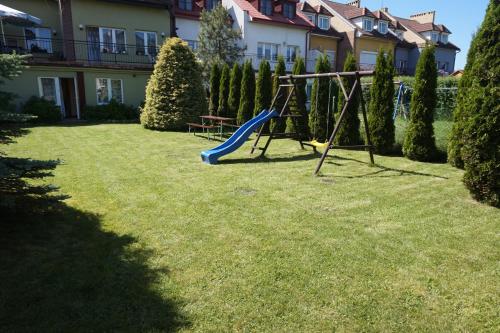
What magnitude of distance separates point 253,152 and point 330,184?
383cm

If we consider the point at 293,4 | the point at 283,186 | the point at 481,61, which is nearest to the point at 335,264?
the point at 283,186

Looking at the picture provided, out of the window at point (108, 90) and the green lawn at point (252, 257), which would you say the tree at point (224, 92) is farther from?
the green lawn at point (252, 257)

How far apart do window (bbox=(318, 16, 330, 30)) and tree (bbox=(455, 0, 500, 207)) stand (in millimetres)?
27510

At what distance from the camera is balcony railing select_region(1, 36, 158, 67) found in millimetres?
19109

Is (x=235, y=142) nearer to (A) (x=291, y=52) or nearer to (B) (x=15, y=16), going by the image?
(B) (x=15, y=16)

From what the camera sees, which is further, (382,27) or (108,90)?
(382,27)

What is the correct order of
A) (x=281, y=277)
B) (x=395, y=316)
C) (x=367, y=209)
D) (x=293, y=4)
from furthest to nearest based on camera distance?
1. (x=293, y=4)
2. (x=367, y=209)
3. (x=281, y=277)
4. (x=395, y=316)

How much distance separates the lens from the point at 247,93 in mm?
14938

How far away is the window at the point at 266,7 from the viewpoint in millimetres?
27047

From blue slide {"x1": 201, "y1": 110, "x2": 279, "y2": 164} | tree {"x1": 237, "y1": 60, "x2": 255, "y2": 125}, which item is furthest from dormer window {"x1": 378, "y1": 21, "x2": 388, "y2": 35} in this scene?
blue slide {"x1": 201, "y1": 110, "x2": 279, "y2": 164}

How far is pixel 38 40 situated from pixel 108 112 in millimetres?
6073

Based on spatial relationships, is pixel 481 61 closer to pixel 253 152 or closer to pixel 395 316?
pixel 395 316

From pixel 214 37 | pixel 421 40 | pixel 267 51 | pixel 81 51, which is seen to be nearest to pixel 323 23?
pixel 267 51

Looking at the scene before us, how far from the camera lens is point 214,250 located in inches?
155
